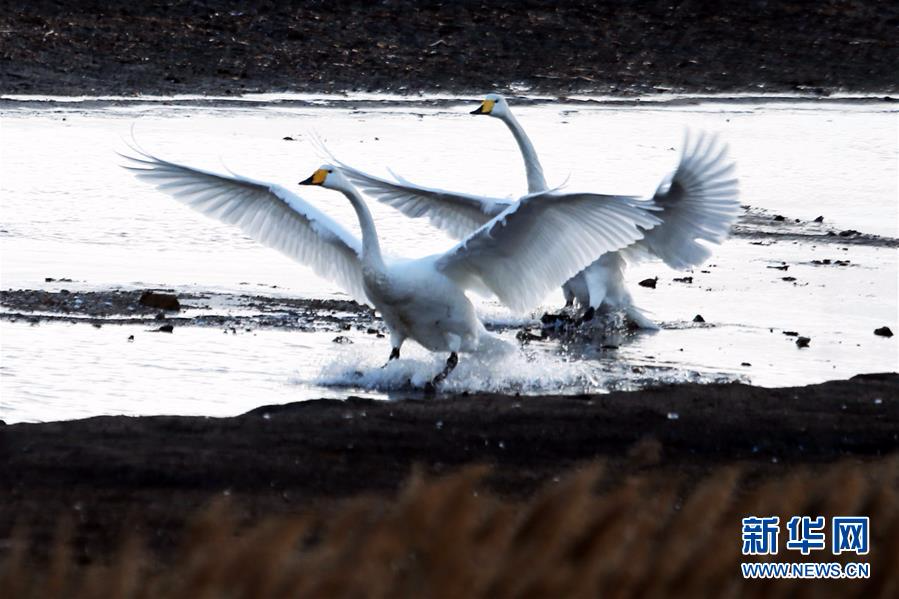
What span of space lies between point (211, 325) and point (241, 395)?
76.3 inches

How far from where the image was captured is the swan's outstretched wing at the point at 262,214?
1186 centimetres

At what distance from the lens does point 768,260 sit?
15086mm

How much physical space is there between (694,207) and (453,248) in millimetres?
2313

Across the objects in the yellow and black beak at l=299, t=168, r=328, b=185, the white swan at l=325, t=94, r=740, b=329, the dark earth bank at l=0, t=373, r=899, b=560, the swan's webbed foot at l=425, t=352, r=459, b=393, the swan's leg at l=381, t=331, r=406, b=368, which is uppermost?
the white swan at l=325, t=94, r=740, b=329

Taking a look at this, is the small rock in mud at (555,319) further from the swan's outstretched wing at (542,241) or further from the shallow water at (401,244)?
the swan's outstretched wing at (542,241)

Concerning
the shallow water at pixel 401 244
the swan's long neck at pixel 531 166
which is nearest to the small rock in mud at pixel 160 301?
the shallow water at pixel 401 244

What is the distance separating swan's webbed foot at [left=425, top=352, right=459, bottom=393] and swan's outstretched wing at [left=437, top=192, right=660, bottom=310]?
0.46m

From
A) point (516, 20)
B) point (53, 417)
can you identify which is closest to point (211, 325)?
point (53, 417)

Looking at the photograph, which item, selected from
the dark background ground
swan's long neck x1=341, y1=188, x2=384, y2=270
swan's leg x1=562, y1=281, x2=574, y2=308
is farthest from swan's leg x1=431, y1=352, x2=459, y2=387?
the dark background ground

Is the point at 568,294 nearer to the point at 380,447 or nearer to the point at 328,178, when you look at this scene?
the point at 328,178

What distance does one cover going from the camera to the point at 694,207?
1248 centimetres

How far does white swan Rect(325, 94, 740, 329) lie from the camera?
40.2 feet

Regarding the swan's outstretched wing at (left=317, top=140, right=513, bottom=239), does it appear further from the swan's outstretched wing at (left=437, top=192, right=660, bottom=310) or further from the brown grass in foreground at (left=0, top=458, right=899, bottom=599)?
the brown grass in foreground at (left=0, top=458, right=899, bottom=599)

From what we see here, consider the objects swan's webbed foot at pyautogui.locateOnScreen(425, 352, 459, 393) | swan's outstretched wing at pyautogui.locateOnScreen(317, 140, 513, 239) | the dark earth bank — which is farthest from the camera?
swan's outstretched wing at pyautogui.locateOnScreen(317, 140, 513, 239)
